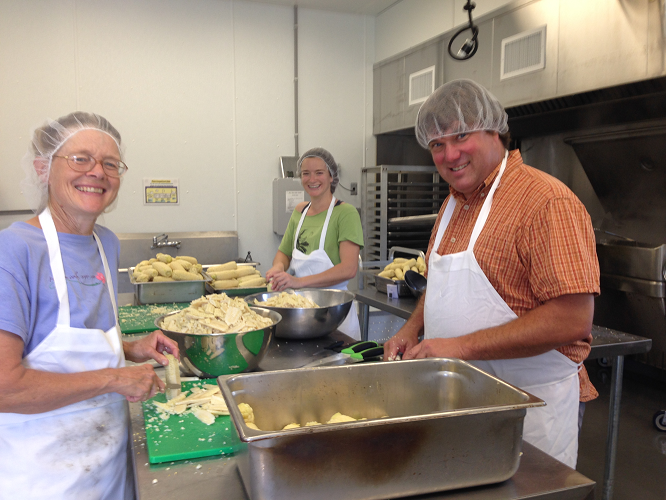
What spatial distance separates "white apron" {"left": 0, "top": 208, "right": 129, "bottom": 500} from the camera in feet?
4.25

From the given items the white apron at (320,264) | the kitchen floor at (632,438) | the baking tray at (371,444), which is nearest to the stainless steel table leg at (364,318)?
the white apron at (320,264)

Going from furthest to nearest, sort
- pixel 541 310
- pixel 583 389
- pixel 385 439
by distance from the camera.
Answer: pixel 583 389, pixel 541 310, pixel 385 439

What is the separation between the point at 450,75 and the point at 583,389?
134 inches

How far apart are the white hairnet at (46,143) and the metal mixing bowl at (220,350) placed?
22.3 inches

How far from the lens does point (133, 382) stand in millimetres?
1298

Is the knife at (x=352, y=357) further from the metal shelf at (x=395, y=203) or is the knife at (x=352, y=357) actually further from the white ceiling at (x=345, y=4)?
the white ceiling at (x=345, y=4)

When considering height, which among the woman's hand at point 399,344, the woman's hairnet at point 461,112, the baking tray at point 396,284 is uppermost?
the woman's hairnet at point 461,112

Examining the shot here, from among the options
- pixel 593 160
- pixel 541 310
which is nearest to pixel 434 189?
pixel 593 160

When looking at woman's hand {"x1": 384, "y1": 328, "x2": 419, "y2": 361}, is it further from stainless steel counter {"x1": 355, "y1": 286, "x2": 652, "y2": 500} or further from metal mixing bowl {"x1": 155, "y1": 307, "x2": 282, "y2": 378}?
stainless steel counter {"x1": 355, "y1": 286, "x2": 652, "y2": 500}

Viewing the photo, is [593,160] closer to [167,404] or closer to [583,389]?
[583,389]

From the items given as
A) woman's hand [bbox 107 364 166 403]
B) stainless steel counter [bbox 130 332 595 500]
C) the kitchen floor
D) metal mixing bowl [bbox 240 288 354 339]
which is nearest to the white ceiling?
metal mixing bowl [bbox 240 288 354 339]

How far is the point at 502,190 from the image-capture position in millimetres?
1670

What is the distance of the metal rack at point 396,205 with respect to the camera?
5.24 meters

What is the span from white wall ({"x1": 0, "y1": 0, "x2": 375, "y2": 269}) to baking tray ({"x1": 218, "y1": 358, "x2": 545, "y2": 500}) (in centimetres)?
403
